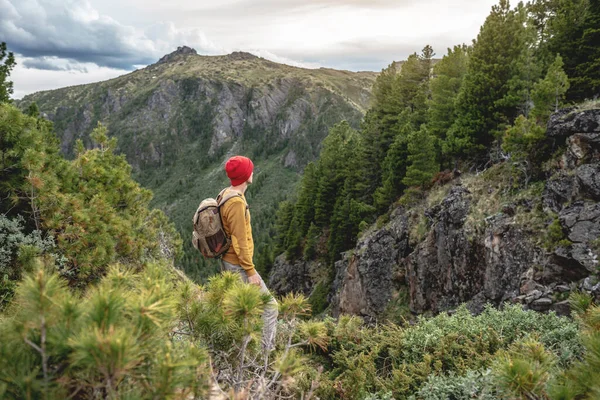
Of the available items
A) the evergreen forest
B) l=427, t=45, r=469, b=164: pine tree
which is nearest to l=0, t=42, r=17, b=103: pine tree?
the evergreen forest

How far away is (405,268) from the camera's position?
2166 cm

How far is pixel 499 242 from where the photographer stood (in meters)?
14.7

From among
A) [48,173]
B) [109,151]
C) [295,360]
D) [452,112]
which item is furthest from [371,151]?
[295,360]

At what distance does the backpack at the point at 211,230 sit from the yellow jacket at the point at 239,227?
2.8 inches

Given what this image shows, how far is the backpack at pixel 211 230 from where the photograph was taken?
4.54 m

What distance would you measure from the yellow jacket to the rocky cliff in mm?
10368

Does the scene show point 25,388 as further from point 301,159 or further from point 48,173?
point 301,159

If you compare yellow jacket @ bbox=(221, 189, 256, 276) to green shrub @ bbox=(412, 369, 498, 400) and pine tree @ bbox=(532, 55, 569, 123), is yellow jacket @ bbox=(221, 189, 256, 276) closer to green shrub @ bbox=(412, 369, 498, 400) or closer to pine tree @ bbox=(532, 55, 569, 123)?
green shrub @ bbox=(412, 369, 498, 400)

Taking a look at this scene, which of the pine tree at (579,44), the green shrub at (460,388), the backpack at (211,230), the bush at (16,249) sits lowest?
the green shrub at (460,388)

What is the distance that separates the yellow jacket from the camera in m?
4.44

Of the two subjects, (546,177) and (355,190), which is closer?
(546,177)

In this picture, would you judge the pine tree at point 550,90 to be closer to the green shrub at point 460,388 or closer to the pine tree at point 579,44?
the pine tree at point 579,44

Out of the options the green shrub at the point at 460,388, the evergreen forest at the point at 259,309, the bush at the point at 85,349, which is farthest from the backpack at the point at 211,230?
the green shrub at the point at 460,388

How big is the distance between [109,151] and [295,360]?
15.7 meters
